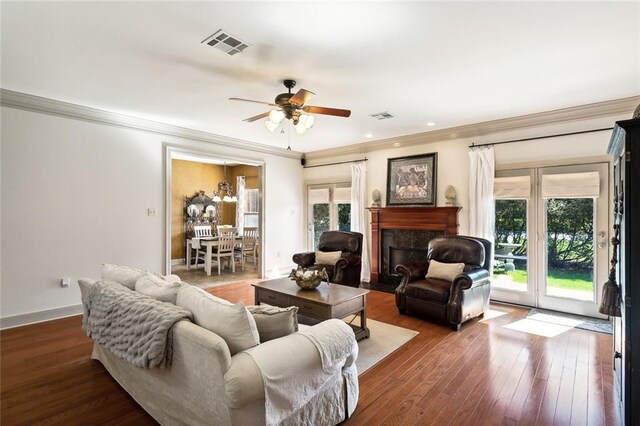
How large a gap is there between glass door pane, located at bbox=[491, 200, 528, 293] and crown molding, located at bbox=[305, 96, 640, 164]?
1148 mm

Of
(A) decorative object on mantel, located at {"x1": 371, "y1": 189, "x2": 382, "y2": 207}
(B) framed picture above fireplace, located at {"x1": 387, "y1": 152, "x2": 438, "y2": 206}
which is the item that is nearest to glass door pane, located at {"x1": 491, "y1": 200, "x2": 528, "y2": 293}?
(B) framed picture above fireplace, located at {"x1": 387, "y1": 152, "x2": 438, "y2": 206}

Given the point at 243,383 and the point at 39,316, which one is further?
the point at 39,316

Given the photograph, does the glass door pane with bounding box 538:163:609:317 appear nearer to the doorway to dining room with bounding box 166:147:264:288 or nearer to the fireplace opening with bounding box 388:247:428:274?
the fireplace opening with bounding box 388:247:428:274

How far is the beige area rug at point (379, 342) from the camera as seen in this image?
2.98 m

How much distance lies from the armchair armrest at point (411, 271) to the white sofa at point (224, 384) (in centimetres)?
225

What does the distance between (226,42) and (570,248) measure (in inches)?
193

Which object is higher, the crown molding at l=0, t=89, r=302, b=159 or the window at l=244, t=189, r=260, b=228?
the crown molding at l=0, t=89, r=302, b=159

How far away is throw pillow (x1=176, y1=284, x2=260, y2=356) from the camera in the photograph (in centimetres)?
175

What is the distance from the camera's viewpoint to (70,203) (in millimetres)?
4227

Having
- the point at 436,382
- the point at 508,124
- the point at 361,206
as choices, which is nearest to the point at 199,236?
the point at 361,206

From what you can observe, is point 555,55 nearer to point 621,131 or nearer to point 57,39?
point 621,131

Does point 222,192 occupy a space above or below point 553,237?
above

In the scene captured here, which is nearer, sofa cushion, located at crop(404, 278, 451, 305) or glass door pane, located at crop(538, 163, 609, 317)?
sofa cushion, located at crop(404, 278, 451, 305)

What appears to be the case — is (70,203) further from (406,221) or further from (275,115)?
(406,221)
